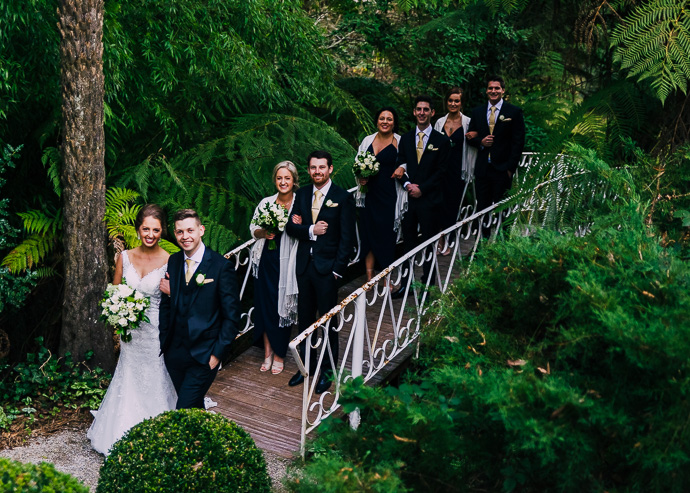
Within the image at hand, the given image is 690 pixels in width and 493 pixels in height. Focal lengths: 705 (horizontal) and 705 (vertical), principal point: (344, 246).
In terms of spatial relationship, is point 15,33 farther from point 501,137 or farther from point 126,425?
point 501,137

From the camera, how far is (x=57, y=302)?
7594 millimetres

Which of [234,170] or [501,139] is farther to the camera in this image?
[501,139]

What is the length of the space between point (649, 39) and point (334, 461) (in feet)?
8.86

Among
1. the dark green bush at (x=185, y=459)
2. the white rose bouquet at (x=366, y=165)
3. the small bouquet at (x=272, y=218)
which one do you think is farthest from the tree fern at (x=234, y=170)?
the dark green bush at (x=185, y=459)

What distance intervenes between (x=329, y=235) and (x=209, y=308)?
137cm

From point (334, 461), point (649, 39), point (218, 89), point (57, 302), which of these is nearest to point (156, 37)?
point (218, 89)

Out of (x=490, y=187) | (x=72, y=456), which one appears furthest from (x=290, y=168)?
(x=72, y=456)

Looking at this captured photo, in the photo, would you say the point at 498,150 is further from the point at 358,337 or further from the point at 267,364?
the point at 267,364

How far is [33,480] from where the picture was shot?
3471 millimetres

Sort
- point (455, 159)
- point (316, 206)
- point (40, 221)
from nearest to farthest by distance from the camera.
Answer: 1. point (316, 206)
2. point (40, 221)
3. point (455, 159)

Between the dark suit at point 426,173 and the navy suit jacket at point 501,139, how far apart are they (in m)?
0.67

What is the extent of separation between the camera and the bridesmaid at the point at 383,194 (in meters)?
7.23

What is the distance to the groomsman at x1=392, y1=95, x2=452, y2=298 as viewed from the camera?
7211 millimetres

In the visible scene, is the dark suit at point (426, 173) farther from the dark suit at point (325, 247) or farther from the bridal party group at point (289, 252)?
the dark suit at point (325, 247)
